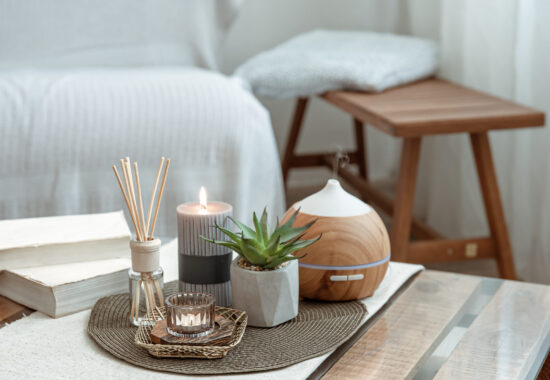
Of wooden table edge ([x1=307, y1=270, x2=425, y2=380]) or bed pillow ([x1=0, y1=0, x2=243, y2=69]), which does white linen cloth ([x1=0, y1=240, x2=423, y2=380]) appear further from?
bed pillow ([x1=0, y1=0, x2=243, y2=69])

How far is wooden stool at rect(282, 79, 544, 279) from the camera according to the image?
152cm

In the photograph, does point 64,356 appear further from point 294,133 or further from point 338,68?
point 294,133

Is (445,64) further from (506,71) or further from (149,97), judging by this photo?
(149,97)

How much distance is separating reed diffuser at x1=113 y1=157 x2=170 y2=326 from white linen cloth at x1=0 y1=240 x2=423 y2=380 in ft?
0.20

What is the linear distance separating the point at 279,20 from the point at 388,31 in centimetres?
38

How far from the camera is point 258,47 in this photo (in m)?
2.68

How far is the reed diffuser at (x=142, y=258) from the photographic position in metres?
0.77

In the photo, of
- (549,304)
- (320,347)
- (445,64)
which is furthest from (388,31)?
(320,347)

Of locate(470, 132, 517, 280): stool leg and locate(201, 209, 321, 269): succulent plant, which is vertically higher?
locate(201, 209, 321, 269): succulent plant

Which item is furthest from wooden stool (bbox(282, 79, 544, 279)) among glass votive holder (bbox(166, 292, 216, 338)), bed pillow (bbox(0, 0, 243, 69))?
glass votive holder (bbox(166, 292, 216, 338))

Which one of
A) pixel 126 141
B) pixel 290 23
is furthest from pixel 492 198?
pixel 290 23

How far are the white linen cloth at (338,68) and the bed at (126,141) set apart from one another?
181mm

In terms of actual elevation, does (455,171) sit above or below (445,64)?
below

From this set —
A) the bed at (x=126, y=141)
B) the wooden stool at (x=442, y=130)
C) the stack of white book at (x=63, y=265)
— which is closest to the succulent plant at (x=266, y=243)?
the stack of white book at (x=63, y=265)
